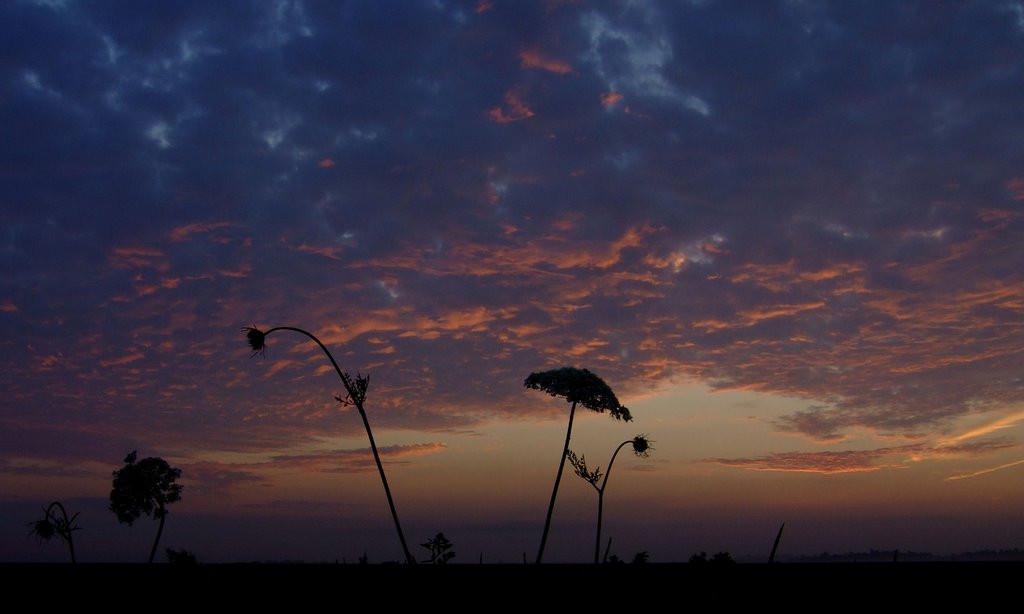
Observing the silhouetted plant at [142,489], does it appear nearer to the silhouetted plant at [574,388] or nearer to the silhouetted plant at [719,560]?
the silhouetted plant at [574,388]

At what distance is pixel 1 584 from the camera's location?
68.1ft

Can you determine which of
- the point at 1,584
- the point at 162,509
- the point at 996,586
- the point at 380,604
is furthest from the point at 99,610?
the point at 162,509

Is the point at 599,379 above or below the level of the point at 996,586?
above

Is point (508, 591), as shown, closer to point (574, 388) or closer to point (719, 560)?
point (719, 560)

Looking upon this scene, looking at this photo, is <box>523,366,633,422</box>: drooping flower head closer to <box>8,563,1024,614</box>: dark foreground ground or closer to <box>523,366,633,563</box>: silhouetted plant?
<box>523,366,633,563</box>: silhouetted plant

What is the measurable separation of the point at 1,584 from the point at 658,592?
1630 cm

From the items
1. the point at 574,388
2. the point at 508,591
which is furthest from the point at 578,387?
the point at 508,591

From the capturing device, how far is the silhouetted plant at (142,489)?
174 ft

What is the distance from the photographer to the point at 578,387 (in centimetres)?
3644

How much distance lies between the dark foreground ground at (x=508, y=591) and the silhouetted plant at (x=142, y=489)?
1247 inches

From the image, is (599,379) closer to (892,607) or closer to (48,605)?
(892,607)

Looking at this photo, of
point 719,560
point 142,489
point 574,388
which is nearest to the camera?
point 719,560

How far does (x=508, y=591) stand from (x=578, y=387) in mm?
18249

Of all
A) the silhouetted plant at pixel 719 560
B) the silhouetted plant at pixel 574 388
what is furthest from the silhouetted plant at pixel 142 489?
the silhouetted plant at pixel 719 560
